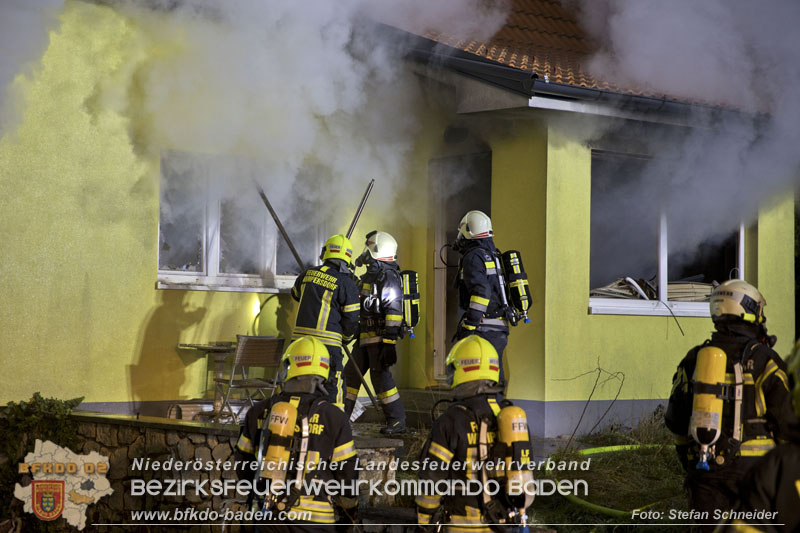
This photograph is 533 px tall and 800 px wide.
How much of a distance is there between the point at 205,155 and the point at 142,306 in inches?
68.1

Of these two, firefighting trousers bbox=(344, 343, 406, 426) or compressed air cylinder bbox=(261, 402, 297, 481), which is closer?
compressed air cylinder bbox=(261, 402, 297, 481)

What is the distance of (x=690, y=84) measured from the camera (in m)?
10.9

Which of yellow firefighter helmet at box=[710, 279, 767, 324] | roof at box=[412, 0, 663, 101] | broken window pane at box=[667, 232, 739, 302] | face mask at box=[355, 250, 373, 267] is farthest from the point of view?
broken window pane at box=[667, 232, 739, 302]

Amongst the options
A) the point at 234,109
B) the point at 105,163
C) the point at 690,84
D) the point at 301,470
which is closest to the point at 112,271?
the point at 105,163

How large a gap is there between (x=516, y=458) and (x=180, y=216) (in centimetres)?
618

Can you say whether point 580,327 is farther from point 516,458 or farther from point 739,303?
point 516,458

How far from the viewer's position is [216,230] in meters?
9.82

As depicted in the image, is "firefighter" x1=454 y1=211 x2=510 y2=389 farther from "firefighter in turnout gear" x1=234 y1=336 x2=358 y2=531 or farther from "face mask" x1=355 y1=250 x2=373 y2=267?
"firefighter in turnout gear" x1=234 y1=336 x2=358 y2=531

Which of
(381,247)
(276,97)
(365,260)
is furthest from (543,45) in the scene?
(365,260)

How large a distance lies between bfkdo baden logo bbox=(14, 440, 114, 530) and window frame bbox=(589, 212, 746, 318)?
5211 mm

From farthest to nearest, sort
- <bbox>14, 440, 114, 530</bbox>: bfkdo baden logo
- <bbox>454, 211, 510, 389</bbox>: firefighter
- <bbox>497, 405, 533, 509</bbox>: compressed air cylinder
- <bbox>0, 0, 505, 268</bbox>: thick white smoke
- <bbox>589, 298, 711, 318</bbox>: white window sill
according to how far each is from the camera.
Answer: <bbox>589, 298, 711, 318</bbox>: white window sill < <bbox>0, 0, 505, 268</bbox>: thick white smoke < <bbox>454, 211, 510, 389</bbox>: firefighter < <bbox>14, 440, 114, 530</bbox>: bfkdo baden logo < <bbox>497, 405, 533, 509</bbox>: compressed air cylinder

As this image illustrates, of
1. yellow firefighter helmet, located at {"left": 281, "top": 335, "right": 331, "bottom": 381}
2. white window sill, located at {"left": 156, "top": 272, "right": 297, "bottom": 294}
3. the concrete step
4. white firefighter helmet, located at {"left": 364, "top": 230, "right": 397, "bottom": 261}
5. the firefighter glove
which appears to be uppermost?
white firefighter helmet, located at {"left": 364, "top": 230, "right": 397, "bottom": 261}

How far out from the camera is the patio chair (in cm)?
901

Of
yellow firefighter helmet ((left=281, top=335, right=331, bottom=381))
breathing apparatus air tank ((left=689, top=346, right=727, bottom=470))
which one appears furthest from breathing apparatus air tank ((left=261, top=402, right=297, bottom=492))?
breathing apparatus air tank ((left=689, top=346, right=727, bottom=470))
